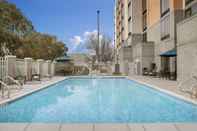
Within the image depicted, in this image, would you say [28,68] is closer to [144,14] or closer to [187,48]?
[187,48]

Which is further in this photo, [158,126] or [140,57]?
[140,57]

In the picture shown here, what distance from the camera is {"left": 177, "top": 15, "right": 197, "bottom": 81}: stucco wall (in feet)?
51.9

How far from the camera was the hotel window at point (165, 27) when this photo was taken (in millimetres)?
26766

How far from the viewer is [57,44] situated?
51531 millimetres

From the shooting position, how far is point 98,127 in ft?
21.6

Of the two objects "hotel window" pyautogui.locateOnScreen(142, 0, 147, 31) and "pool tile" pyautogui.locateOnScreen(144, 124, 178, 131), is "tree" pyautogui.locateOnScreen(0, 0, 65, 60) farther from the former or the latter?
"pool tile" pyautogui.locateOnScreen(144, 124, 178, 131)

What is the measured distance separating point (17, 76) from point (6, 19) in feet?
35.4

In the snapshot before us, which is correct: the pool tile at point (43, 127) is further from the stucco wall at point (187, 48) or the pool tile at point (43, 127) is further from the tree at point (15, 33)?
the tree at point (15, 33)

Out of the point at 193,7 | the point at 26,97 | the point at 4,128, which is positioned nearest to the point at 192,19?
the point at 193,7

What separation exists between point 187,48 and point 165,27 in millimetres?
→ 11417

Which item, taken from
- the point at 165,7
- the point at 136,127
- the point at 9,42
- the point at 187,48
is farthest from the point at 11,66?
the point at 165,7

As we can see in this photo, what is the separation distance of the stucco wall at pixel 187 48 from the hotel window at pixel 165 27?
28.4ft

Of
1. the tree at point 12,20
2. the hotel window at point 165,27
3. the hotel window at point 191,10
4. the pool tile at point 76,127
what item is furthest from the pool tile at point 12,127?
the tree at point 12,20

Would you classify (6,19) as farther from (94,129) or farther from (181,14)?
(94,129)
